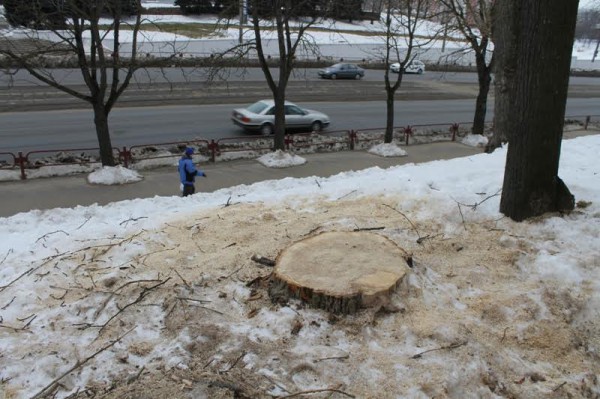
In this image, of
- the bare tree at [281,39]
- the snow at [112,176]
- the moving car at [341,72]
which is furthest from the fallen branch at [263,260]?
the moving car at [341,72]

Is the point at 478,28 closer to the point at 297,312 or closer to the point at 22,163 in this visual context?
the point at 22,163

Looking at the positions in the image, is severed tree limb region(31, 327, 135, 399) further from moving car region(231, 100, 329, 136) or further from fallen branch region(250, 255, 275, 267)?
moving car region(231, 100, 329, 136)

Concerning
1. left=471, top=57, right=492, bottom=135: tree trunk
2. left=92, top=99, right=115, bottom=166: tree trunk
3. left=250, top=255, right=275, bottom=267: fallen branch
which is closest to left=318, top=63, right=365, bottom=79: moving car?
left=471, top=57, right=492, bottom=135: tree trunk

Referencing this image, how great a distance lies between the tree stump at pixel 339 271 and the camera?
3793 millimetres

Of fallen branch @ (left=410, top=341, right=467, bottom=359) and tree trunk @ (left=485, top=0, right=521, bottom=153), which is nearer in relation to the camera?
fallen branch @ (left=410, top=341, right=467, bottom=359)

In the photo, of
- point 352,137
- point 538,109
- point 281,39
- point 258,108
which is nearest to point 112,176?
point 281,39

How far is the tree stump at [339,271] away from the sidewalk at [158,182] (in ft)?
29.1

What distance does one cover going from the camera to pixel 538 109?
495 centimetres

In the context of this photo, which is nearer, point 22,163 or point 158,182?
point 22,163

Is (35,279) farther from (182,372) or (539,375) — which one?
(539,375)

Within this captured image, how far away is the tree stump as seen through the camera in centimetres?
379

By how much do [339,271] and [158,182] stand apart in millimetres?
10502

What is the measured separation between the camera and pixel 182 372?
3.14 meters

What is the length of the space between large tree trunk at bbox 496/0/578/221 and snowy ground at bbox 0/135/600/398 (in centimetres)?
25
